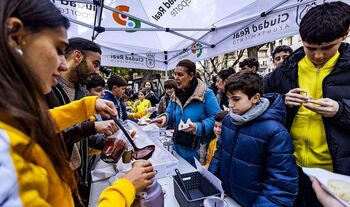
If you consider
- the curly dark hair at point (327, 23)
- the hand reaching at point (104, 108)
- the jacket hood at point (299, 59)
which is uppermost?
the curly dark hair at point (327, 23)

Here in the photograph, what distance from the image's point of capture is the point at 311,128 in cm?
126

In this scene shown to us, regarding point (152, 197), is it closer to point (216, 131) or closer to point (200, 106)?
point (216, 131)

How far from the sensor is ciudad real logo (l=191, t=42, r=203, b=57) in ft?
14.8

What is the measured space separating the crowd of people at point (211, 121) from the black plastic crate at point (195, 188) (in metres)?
0.16

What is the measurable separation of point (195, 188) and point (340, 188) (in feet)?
2.98

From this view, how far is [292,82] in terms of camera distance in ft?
4.46

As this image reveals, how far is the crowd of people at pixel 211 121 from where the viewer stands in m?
0.46

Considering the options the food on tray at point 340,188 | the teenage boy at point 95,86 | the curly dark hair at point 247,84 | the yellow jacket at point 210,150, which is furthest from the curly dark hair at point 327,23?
the teenage boy at point 95,86

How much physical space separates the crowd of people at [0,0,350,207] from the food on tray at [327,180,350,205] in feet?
0.11

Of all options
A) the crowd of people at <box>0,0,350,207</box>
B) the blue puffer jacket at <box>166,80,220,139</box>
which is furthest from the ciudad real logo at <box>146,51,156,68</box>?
the crowd of people at <box>0,0,350,207</box>

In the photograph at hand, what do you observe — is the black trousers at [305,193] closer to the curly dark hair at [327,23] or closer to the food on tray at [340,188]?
the food on tray at [340,188]

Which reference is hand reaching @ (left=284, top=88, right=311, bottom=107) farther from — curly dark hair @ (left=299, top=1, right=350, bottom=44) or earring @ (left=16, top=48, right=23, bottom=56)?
earring @ (left=16, top=48, right=23, bottom=56)

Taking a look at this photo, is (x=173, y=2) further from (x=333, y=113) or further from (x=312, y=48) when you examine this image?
(x=333, y=113)

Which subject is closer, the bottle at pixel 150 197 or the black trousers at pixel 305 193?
the bottle at pixel 150 197
